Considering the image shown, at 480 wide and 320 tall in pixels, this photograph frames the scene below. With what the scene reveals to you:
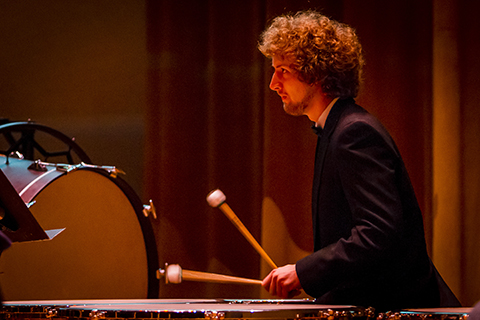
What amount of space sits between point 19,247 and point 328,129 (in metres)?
1.17

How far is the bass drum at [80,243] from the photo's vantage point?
5.97 ft

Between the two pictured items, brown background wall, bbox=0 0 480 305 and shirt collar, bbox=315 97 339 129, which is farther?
brown background wall, bbox=0 0 480 305

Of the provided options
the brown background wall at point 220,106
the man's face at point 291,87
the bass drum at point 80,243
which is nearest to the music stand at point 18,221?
the bass drum at point 80,243

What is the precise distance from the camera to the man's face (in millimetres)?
1459

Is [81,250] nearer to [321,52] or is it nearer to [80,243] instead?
[80,243]

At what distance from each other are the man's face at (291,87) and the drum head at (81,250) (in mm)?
887

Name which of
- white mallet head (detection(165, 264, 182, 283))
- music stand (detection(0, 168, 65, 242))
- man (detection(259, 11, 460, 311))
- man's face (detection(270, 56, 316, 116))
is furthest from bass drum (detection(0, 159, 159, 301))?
man (detection(259, 11, 460, 311))

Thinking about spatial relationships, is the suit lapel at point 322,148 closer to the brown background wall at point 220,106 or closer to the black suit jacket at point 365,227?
the black suit jacket at point 365,227

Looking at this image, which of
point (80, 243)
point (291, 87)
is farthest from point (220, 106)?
point (291, 87)

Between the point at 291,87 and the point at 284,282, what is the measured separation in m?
0.55

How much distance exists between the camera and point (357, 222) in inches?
44.6

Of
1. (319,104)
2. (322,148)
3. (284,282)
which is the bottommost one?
(284,282)

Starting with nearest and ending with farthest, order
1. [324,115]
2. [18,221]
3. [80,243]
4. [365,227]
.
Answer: [365,227], [18,221], [324,115], [80,243]

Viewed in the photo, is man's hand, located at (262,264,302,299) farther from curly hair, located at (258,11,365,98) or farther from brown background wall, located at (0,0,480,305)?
brown background wall, located at (0,0,480,305)
